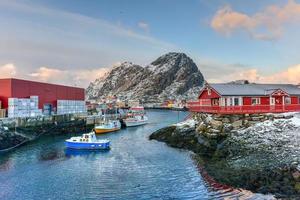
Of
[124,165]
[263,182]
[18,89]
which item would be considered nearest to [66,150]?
[124,165]

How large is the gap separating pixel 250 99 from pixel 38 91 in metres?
50.0

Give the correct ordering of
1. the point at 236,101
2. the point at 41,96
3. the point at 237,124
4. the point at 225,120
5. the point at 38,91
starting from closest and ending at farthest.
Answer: the point at 237,124
the point at 225,120
the point at 236,101
the point at 38,91
the point at 41,96

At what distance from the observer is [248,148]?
3966 cm

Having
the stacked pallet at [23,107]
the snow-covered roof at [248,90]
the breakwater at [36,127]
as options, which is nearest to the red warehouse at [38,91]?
the stacked pallet at [23,107]

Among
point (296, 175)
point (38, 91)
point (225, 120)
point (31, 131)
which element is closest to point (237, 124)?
point (225, 120)

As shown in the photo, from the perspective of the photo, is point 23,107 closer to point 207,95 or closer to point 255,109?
point 207,95

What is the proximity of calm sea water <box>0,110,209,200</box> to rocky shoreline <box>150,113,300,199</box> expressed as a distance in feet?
9.72

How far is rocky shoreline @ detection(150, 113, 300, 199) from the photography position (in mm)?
29344

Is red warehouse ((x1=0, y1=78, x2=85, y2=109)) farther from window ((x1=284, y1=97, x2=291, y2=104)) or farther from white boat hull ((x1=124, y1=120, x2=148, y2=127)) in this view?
window ((x1=284, y1=97, x2=291, y2=104))

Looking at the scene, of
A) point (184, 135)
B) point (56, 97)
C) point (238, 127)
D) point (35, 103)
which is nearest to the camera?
point (238, 127)

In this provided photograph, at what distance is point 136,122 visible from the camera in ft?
338

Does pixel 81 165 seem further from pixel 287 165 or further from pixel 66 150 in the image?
pixel 287 165

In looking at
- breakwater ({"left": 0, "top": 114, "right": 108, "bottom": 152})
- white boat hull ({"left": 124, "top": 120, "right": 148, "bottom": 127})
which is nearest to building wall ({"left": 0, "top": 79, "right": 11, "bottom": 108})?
breakwater ({"left": 0, "top": 114, "right": 108, "bottom": 152})

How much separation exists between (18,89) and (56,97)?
16.7 m
